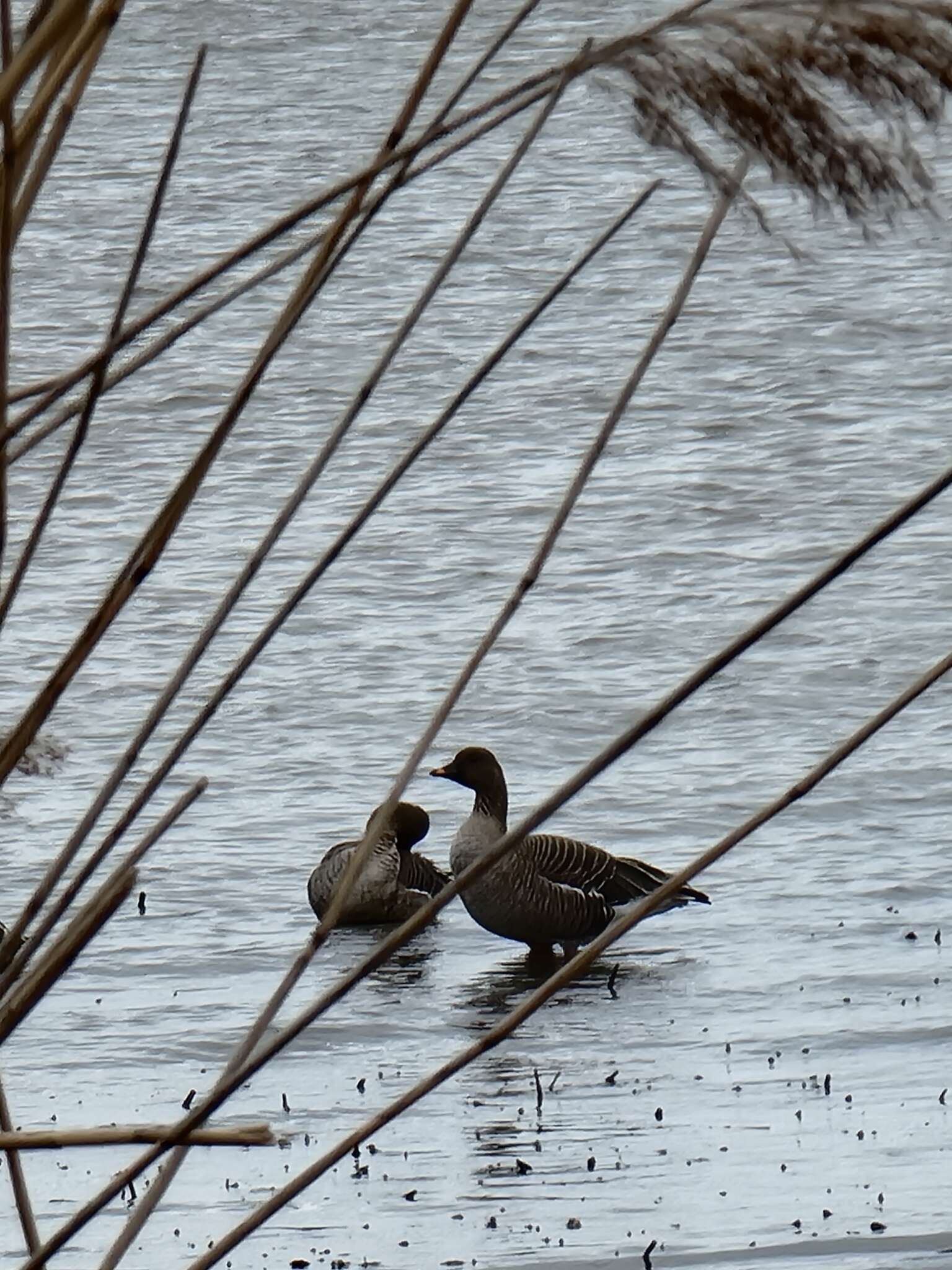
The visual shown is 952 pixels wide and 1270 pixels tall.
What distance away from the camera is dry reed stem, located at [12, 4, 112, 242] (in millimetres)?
1400

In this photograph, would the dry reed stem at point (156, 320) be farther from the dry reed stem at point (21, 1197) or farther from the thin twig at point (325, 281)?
the dry reed stem at point (21, 1197)

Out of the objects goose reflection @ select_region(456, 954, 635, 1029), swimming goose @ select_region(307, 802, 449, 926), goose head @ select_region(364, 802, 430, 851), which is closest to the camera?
goose reflection @ select_region(456, 954, 635, 1029)

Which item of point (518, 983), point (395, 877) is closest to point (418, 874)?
point (395, 877)

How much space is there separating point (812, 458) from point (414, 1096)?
13.1m

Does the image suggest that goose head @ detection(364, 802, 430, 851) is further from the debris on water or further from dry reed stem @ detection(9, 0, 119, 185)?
dry reed stem @ detection(9, 0, 119, 185)

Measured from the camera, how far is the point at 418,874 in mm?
8008

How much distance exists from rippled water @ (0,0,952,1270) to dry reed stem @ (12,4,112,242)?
30 cm

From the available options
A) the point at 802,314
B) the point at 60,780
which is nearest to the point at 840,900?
the point at 60,780

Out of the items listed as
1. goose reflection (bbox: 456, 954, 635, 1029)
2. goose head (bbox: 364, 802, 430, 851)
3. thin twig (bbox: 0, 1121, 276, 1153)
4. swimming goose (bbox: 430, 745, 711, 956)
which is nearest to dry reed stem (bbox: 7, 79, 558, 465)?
thin twig (bbox: 0, 1121, 276, 1153)

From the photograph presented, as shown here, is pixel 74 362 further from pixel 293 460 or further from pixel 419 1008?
pixel 419 1008

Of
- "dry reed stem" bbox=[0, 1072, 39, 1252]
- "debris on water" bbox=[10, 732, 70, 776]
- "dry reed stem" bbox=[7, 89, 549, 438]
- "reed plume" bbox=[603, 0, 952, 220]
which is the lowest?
"dry reed stem" bbox=[0, 1072, 39, 1252]

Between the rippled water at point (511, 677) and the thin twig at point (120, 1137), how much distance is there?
342mm

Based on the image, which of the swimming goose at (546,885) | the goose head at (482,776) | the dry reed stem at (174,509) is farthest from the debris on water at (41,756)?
the goose head at (482,776)

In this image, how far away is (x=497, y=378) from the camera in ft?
54.0
